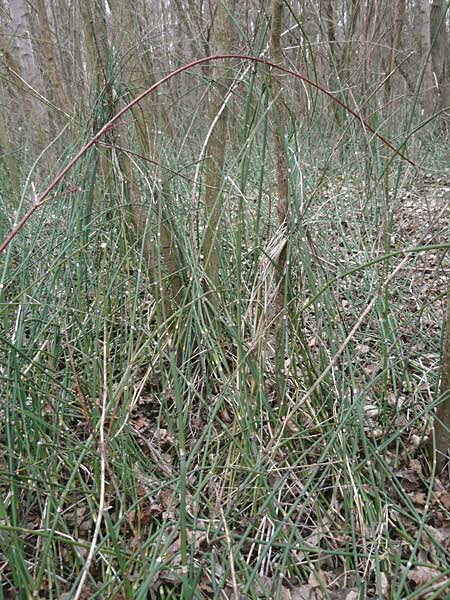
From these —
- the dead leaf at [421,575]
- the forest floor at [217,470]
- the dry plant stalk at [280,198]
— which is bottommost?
the dead leaf at [421,575]

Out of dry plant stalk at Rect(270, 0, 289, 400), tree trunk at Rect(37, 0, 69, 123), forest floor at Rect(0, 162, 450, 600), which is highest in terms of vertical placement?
tree trunk at Rect(37, 0, 69, 123)

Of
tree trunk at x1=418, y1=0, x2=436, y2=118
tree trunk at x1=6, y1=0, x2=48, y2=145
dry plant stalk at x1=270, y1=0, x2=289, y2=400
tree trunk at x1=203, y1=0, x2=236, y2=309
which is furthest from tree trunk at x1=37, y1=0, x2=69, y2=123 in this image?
tree trunk at x1=418, y1=0, x2=436, y2=118

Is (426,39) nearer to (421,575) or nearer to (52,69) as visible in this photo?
(52,69)

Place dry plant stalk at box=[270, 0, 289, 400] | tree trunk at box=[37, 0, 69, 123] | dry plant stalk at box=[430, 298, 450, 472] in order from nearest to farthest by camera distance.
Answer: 1. dry plant stalk at box=[430, 298, 450, 472]
2. dry plant stalk at box=[270, 0, 289, 400]
3. tree trunk at box=[37, 0, 69, 123]

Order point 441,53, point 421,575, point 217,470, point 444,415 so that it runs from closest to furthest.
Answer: point 421,575 → point 444,415 → point 217,470 → point 441,53

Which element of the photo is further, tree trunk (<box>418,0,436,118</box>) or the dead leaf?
tree trunk (<box>418,0,436,118</box>)

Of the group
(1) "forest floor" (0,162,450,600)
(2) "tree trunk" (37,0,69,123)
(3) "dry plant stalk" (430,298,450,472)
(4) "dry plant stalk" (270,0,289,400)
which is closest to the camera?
(1) "forest floor" (0,162,450,600)

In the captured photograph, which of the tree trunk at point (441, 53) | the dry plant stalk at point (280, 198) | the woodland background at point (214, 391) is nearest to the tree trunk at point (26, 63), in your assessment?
the woodland background at point (214, 391)

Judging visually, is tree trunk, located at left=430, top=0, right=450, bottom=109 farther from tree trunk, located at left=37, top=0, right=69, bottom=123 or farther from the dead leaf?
the dead leaf

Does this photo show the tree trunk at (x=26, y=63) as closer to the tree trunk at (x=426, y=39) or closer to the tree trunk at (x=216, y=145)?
the tree trunk at (x=216, y=145)

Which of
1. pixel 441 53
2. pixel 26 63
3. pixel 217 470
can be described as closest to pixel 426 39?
pixel 441 53

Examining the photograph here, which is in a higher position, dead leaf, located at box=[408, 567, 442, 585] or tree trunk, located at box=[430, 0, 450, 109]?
tree trunk, located at box=[430, 0, 450, 109]

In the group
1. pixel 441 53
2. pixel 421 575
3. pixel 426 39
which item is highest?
pixel 426 39

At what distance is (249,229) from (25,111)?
2.29m
